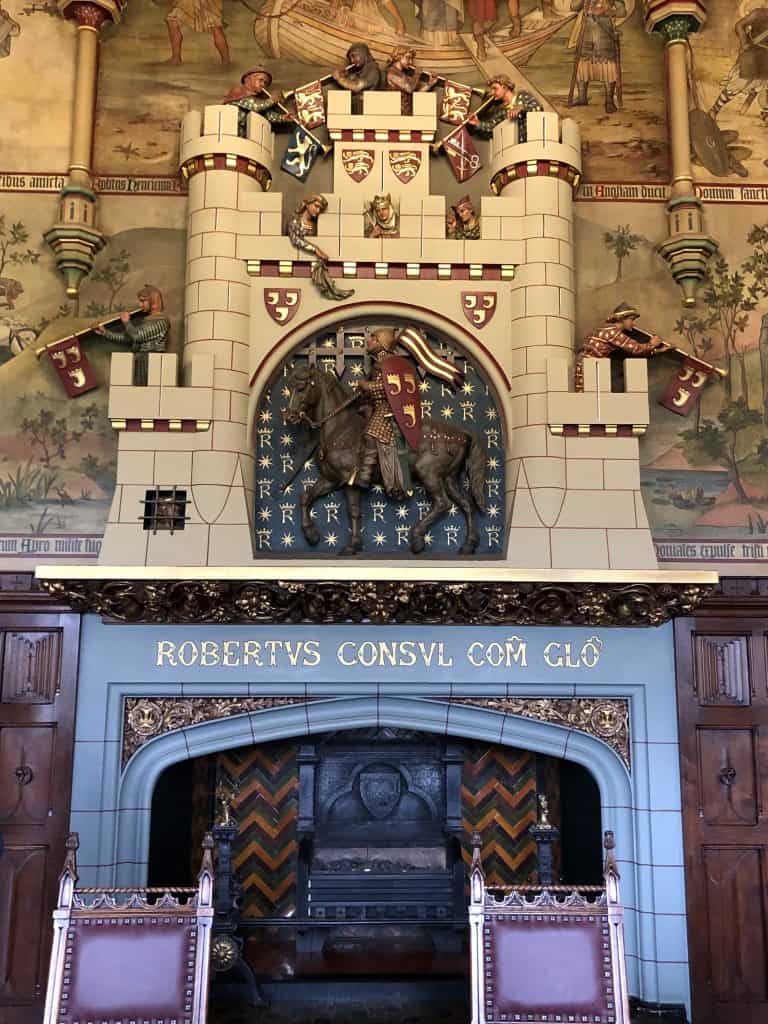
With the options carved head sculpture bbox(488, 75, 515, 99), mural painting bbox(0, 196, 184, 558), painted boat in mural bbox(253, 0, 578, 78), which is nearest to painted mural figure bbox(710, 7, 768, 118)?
painted boat in mural bbox(253, 0, 578, 78)

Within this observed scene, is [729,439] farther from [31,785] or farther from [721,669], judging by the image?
[31,785]

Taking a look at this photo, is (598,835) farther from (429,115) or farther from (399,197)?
(429,115)

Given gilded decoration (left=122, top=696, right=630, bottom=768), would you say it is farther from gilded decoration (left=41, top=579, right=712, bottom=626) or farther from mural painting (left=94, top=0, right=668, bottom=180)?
mural painting (left=94, top=0, right=668, bottom=180)

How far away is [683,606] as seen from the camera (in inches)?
290

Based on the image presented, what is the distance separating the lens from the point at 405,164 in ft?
27.7

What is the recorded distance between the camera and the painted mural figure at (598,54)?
8.99 meters

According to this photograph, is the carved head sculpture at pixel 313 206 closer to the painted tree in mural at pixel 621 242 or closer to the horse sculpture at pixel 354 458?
the horse sculpture at pixel 354 458

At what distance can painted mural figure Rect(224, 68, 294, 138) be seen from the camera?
8.41 m

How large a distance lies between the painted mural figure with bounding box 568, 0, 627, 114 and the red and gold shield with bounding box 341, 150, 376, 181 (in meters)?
1.84

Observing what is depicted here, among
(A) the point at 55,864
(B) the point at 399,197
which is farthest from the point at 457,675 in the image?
(B) the point at 399,197

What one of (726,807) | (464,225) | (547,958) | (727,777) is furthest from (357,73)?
(547,958)

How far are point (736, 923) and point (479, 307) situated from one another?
4.77m

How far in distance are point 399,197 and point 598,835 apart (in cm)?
504

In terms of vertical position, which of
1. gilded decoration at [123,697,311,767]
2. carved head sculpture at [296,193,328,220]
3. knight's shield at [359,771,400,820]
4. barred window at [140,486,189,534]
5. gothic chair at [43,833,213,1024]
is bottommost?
gothic chair at [43,833,213,1024]
